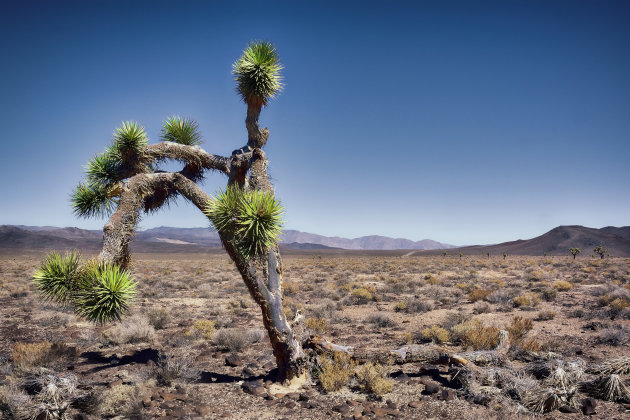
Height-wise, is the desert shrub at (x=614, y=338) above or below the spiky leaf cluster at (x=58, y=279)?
below

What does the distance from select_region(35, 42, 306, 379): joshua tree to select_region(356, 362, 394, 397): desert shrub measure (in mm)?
1195

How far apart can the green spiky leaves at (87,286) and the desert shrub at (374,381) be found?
15.0 feet

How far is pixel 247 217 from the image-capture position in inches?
248

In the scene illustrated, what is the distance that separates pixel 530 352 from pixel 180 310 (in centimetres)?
1312

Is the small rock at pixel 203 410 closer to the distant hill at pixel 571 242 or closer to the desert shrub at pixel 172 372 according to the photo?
the desert shrub at pixel 172 372

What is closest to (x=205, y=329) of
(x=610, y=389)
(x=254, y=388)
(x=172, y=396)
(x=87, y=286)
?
(x=172, y=396)

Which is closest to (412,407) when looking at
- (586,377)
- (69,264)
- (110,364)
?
(586,377)

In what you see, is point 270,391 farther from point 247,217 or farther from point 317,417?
point 247,217

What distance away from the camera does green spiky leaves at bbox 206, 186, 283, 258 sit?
6258 mm

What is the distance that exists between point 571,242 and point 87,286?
127 meters

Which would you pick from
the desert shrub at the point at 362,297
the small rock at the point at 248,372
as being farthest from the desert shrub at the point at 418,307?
the small rock at the point at 248,372

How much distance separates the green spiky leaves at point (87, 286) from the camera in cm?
586

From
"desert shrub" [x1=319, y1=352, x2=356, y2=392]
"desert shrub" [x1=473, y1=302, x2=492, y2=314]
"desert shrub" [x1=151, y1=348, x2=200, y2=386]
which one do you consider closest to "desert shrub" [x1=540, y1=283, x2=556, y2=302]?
"desert shrub" [x1=473, y1=302, x2=492, y2=314]

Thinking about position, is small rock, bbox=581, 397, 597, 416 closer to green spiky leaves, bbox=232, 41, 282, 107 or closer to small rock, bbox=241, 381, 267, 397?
small rock, bbox=241, 381, 267, 397
